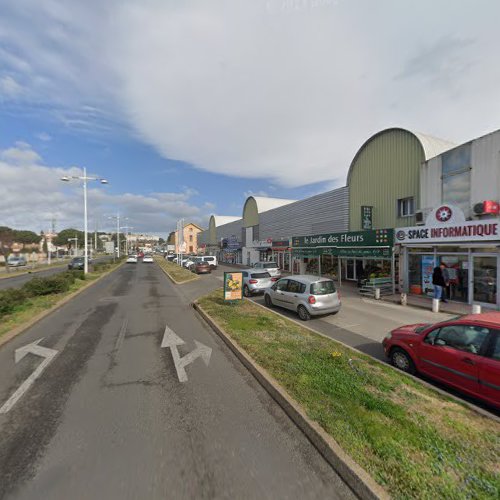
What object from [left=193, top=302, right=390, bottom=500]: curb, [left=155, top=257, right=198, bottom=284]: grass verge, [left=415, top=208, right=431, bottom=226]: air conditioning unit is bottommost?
[left=155, top=257, right=198, bottom=284]: grass verge

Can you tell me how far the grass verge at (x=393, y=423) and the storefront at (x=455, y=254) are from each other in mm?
8522

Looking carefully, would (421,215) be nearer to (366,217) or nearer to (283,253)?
(366,217)

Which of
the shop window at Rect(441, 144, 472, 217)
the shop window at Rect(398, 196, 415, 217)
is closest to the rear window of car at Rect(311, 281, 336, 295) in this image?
the shop window at Rect(441, 144, 472, 217)

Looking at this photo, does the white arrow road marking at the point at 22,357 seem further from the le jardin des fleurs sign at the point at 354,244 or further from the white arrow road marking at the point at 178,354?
the le jardin des fleurs sign at the point at 354,244

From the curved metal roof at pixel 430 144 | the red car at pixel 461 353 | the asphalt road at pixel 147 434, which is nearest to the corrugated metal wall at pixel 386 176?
the curved metal roof at pixel 430 144

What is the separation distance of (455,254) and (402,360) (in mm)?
9148

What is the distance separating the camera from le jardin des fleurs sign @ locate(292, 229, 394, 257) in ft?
47.4

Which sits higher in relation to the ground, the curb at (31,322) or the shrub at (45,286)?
the shrub at (45,286)

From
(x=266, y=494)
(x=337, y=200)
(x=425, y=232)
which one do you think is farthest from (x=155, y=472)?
(x=337, y=200)

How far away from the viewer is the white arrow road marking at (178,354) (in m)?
5.60

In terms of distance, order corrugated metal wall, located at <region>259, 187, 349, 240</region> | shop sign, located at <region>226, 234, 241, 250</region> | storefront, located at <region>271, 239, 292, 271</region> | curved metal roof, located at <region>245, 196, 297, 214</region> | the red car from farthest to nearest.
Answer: shop sign, located at <region>226, 234, 241, 250</region>
curved metal roof, located at <region>245, 196, 297, 214</region>
storefront, located at <region>271, 239, 292, 271</region>
corrugated metal wall, located at <region>259, 187, 349, 240</region>
the red car

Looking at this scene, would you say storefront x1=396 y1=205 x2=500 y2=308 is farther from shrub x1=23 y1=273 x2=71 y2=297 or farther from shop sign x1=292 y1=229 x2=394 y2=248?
shrub x1=23 y1=273 x2=71 y2=297

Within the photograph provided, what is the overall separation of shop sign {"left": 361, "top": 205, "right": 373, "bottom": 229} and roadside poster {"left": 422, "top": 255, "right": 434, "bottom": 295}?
428 cm

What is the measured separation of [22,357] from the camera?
6277 millimetres
